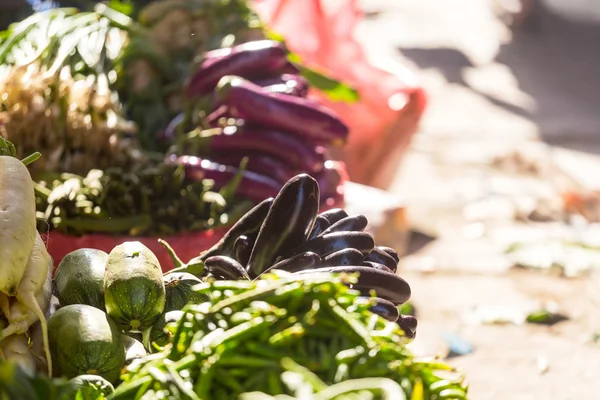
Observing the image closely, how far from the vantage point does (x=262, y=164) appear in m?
3.00

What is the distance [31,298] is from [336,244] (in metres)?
0.67

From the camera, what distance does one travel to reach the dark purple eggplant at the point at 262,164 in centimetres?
298

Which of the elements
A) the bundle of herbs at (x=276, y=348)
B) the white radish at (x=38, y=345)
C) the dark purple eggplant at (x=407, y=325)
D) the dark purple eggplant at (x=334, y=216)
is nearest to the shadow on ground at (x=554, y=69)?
the dark purple eggplant at (x=334, y=216)

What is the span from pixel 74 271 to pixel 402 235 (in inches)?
113

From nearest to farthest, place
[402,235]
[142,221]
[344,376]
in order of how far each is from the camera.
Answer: [344,376] < [142,221] < [402,235]

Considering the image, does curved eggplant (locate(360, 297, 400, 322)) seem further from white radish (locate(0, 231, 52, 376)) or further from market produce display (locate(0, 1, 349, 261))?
market produce display (locate(0, 1, 349, 261))

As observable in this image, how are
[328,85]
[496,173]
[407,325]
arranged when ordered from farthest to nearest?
[496,173]
[328,85]
[407,325]

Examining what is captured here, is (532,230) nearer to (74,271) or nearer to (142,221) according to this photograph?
(142,221)

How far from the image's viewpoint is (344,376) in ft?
3.87

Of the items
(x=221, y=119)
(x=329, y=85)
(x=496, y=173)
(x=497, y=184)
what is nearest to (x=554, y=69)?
(x=496, y=173)

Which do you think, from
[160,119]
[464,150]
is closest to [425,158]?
[464,150]

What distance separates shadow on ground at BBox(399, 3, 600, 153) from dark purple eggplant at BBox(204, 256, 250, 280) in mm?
6088

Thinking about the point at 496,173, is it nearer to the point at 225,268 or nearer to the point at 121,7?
the point at 121,7

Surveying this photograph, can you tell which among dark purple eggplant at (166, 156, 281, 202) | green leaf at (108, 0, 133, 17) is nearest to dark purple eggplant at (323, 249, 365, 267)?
dark purple eggplant at (166, 156, 281, 202)
